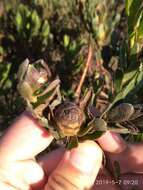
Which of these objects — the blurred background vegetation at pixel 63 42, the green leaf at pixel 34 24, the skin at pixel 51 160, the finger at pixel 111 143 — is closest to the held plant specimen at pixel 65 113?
the skin at pixel 51 160

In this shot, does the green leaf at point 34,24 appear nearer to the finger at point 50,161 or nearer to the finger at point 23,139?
the finger at point 50,161

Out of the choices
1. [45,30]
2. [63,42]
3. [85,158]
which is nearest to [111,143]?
[85,158]

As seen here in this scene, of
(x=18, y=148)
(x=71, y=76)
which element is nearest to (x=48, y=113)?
(x=18, y=148)

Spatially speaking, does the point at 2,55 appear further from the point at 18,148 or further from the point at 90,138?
the point at 90,138

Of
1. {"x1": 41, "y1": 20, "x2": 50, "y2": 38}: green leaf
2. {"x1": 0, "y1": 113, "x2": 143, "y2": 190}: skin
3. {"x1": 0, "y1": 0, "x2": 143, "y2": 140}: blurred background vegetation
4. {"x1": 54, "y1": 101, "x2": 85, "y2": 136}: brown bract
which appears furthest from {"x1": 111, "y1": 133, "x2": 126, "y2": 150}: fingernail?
{"x1": 41, "y1": 20, "x2": 50, "y2": 38}: green leaf

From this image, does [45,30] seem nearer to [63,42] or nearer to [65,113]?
[63,42]

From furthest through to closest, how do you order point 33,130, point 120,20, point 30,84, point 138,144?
point 120,20, point 138,144, point 33,130, point 30,84
